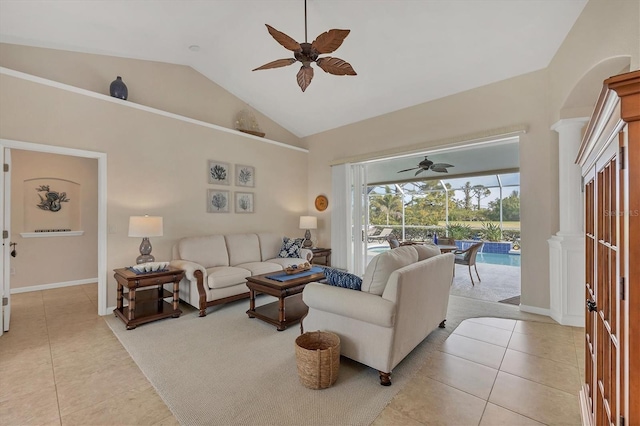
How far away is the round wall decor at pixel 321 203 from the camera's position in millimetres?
6246

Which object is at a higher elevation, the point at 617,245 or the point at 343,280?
the point at 617,245

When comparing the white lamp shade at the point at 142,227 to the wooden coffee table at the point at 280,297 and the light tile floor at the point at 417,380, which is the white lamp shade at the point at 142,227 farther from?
the wooden coffee table at the point at 280,297

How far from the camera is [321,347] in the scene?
2307 mm

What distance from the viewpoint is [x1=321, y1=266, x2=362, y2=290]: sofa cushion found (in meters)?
2.38

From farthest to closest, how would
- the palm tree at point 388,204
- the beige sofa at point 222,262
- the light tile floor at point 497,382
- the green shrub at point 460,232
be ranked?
the palm tree at point 388,204
the green shrub at point 460,232
the beige sofa at point 222,262
the light tile floor at point 497,382

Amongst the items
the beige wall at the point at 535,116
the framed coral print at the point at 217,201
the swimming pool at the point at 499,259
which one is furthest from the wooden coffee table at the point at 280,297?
the swimming pool at the point at 499,259

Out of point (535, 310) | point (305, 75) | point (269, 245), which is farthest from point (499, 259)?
point (305, 75)

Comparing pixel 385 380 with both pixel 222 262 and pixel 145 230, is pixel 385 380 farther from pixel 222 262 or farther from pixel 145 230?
pixel 145 230

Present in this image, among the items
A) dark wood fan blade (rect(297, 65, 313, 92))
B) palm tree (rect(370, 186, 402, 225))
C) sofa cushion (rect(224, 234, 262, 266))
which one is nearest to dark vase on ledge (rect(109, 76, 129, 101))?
sofa cushion (rect(224, 234, 262, 266))

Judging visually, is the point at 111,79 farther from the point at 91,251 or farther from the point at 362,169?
the point at 362,169

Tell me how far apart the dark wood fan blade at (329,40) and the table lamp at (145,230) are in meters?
Result: 2.87

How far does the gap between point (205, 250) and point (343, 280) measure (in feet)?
9.00

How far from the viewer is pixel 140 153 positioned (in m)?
4.09

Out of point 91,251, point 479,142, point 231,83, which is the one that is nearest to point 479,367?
point 479,142
